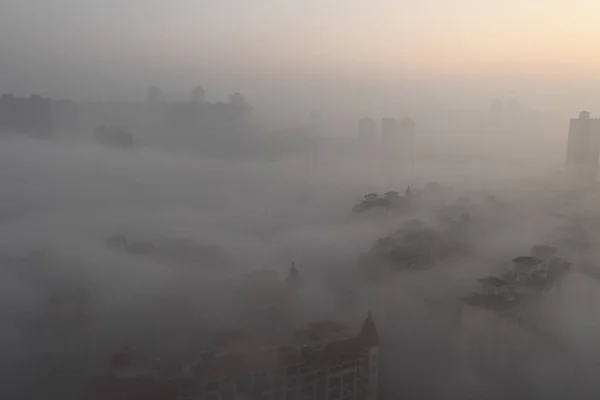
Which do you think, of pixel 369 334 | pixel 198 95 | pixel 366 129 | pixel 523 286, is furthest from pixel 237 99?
pixel 523 286

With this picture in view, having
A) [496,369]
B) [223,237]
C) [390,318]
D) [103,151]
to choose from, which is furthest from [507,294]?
[103,151]

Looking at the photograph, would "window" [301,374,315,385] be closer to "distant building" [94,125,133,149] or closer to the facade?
the facade

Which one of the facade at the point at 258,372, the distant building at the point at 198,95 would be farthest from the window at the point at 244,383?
the distant building at the point at 198,95

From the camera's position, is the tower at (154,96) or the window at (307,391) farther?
the tower at (154,96)

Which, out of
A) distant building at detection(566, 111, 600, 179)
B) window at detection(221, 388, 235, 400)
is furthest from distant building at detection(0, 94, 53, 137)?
distant building at detection(566, 111, 600, 179)

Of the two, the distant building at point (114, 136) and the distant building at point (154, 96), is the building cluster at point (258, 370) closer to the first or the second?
the distant building at point (114, 136)

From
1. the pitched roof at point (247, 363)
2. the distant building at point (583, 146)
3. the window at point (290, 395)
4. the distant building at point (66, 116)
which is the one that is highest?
the distant building at point (66, 116)

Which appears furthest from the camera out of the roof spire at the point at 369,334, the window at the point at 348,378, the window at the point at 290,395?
the roof spire at the point at 369,334

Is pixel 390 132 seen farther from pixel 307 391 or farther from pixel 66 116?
pixel 66 116

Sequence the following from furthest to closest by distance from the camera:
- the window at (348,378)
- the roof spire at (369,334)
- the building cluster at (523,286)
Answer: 1. the building cluster at (523,286)
2. the roof spire at (369,334)
3. the window at (348,378)
